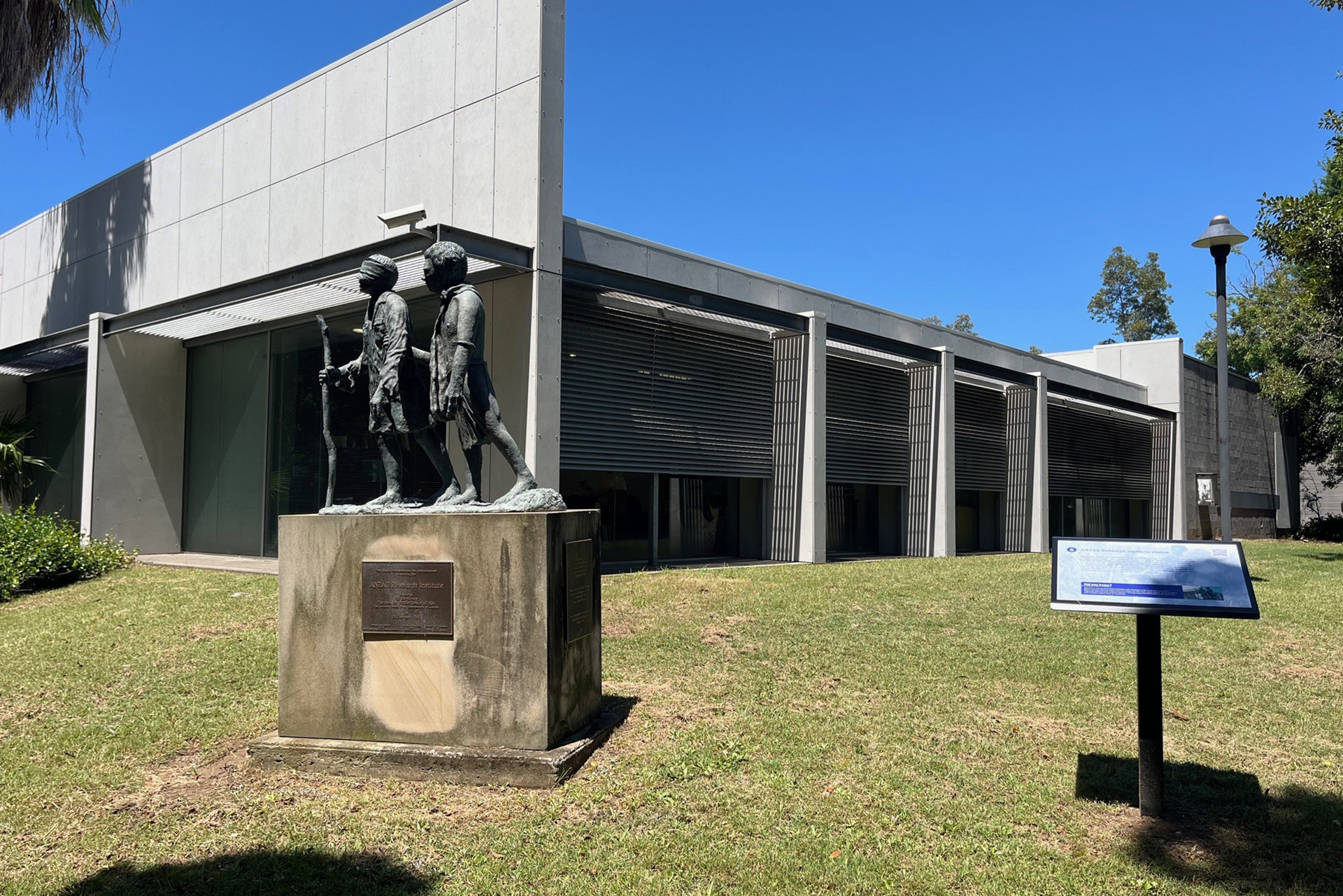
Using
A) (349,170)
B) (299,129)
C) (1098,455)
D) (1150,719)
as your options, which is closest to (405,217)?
(349,170)

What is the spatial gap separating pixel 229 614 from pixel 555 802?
653 cm

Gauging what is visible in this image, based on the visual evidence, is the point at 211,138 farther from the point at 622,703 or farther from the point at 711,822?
the point at 711,822

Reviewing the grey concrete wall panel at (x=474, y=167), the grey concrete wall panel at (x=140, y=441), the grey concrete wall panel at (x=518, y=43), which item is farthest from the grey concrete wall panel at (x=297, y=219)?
the grey concrete wall panel at (x=518, y=43)

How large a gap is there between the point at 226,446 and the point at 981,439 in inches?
654

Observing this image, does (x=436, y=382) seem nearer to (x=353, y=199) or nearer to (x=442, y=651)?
(x=442, y=651)

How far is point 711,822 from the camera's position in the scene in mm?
4758

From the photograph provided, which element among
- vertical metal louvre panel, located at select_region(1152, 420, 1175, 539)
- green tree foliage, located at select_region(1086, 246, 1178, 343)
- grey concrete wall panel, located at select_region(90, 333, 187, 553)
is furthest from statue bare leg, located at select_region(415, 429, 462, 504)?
green tree foliage, located at select_region(1086, 246, 1178, 343)

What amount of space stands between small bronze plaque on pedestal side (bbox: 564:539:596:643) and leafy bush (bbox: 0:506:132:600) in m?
10.0

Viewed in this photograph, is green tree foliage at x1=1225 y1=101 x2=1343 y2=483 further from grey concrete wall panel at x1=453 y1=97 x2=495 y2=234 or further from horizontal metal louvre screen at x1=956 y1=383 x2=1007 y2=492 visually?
grey concrete wall panel at x1=453 y1=97 x2=495 y2=234

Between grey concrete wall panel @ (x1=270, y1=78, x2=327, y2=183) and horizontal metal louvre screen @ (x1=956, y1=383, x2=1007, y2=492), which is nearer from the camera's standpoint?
grey concrete wall panel @ (x1=270, y1=78, x2=327, y2=183)

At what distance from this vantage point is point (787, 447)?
1709 cm

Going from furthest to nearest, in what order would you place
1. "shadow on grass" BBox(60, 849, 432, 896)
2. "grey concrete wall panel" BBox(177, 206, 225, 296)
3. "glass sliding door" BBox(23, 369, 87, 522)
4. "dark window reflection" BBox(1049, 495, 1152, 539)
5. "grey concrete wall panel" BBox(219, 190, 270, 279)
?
"dark window reflection" BBox(1049, 495, 1152, 539)
"glass sliding door" BBox(23, 369, 87, 522)
"grey concrete wall panel" BBox(177, 206, 225, 296)
"grey concrete wall panel" BBox(219, 190, 270, 279)
"shadow on grass" BBox(60, 849, 432, 896)

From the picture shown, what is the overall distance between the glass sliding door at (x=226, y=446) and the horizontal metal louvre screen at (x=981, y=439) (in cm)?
1492

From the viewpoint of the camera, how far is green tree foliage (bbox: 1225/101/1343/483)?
17266 millimetres
